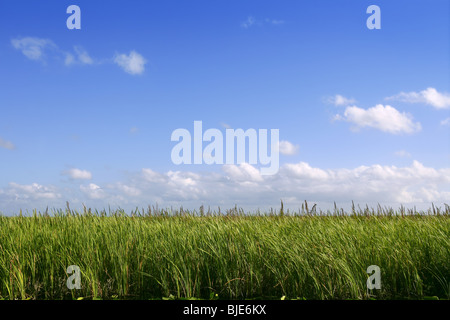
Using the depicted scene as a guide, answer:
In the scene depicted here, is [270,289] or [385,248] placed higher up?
[385,248]

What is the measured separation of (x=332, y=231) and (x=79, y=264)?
14.6 ft

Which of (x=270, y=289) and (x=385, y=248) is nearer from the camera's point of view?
(x=270, y=289)

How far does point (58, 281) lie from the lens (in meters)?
5.23

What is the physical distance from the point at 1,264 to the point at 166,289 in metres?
2.70

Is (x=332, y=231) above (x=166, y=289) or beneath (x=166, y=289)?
above

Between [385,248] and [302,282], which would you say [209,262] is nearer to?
[302,282]

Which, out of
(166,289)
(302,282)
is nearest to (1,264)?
(166,289)

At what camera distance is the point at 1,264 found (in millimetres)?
5453

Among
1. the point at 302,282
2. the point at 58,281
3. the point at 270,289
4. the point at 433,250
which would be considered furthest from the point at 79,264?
the point at 433,250
